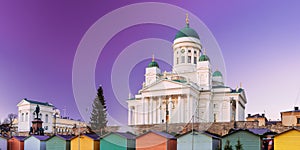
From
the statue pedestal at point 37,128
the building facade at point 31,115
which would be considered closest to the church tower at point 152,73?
the building facade at point 31,115

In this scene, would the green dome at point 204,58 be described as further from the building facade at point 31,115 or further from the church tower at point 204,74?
the building facade at point 31,115

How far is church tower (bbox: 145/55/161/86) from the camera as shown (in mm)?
74875

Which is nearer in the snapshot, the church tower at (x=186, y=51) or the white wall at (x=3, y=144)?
the white wall at (x=3, y=144)

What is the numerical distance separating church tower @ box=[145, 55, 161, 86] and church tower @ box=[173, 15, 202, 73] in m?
3.99

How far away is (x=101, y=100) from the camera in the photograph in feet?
188

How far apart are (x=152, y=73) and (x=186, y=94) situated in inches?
594

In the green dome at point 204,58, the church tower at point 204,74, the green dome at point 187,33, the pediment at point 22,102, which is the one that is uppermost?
the green dome at point 187,33

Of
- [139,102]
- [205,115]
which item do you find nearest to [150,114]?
[139,102]

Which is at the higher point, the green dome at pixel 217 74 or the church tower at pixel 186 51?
the church tower at pixel 186 51

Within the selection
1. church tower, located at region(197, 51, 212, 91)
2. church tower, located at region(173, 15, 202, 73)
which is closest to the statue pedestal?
church tower, located at region(197, 51, 212, 91)

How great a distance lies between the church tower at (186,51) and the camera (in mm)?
74125

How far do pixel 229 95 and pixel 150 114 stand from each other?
16.3m

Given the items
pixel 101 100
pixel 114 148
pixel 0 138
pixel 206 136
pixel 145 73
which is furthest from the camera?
pixel 145 73

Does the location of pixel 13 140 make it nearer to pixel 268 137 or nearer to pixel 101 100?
pixel 101 100
